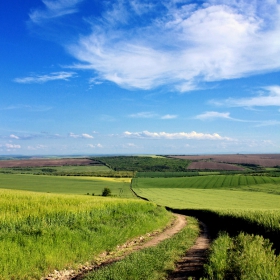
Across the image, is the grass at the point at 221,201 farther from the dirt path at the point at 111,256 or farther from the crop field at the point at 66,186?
the dirt path at the point at 111,256

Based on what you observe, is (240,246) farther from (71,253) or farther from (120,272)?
(71,253)

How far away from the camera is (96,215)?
18484 millimetres

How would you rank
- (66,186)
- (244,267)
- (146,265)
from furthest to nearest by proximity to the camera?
(66,186), (146,265), (244,267)

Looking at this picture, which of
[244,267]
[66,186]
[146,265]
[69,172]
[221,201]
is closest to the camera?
[244,267]

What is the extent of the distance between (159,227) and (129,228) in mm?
4957

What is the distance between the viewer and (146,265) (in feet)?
35.7

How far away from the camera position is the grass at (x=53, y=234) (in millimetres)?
10406

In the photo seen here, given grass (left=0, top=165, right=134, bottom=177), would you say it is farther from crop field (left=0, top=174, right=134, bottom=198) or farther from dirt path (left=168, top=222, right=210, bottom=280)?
dirt path (left=168, top=222, right=210, bottom=280)

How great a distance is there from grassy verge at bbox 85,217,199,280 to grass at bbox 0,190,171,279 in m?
2.26

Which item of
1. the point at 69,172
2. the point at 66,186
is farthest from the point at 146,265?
the point at 69,172

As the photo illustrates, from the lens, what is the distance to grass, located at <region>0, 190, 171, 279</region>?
34.1ft

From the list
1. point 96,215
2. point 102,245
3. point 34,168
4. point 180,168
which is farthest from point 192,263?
point 34,168

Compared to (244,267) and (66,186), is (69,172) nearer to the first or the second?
(66,186)

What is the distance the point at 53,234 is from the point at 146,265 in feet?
14.9
